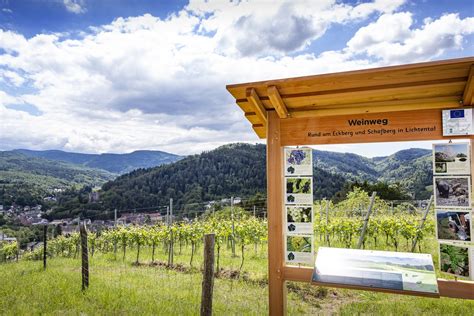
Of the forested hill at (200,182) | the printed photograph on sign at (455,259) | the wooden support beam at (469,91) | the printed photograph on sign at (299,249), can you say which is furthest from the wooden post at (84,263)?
the forested hill at (200,182)

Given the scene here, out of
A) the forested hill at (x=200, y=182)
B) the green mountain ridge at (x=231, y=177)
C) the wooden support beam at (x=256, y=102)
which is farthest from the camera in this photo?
the forested hill at (x=200, y=182)

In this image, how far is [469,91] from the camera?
3.15 metres

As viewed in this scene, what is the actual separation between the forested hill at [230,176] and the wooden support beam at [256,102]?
37220 millimetres

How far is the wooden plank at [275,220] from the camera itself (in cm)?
391

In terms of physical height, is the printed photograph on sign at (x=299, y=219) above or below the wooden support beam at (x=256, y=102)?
below

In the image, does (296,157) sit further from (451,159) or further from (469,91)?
(469,91)

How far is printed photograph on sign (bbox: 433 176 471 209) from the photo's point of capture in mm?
3359

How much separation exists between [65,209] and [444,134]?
54982mm

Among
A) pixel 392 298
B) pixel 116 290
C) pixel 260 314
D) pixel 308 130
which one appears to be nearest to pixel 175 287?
pixel 116 290

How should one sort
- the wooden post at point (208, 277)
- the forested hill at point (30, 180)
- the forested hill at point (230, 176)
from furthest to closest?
the forested hill at point (30, 180)
the forested hill at point (230, 176)
the wooden post at point (208, 277)

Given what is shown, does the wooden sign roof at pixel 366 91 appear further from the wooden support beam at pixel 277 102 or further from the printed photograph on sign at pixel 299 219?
the printed photograph on sign at pixel 299 219

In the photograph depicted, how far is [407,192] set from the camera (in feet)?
123

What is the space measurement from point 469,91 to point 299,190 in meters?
1.95

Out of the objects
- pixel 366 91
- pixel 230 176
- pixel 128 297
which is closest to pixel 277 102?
pixel 366 91
